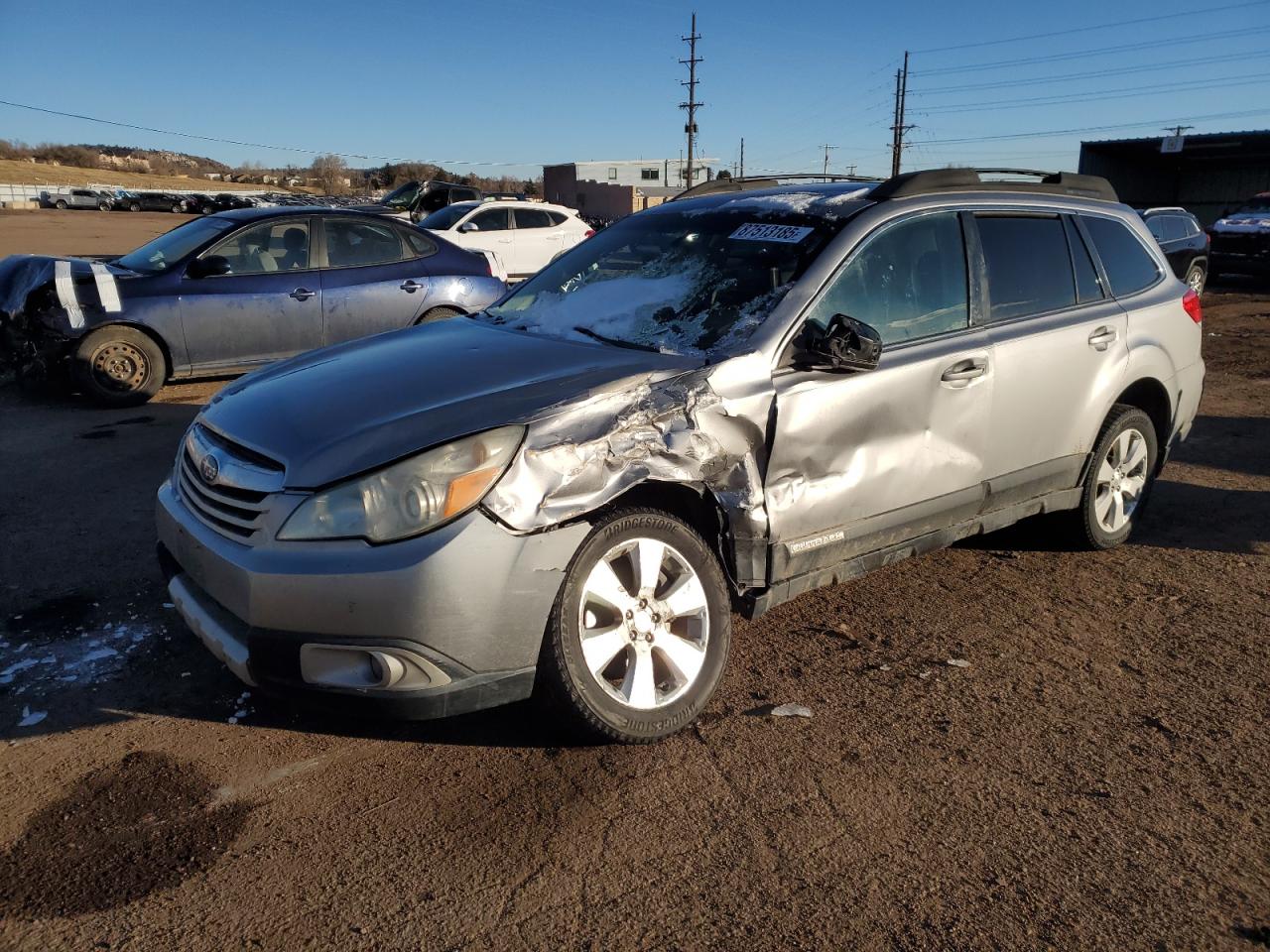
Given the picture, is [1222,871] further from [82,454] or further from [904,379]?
[82,454]

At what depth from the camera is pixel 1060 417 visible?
444 cm

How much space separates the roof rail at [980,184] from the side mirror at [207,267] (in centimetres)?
599

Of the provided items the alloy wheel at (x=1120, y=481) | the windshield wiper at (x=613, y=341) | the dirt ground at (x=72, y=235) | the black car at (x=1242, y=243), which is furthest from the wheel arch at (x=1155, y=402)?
the dirt ground at (x=72, y=235)

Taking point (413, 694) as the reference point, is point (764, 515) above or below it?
above

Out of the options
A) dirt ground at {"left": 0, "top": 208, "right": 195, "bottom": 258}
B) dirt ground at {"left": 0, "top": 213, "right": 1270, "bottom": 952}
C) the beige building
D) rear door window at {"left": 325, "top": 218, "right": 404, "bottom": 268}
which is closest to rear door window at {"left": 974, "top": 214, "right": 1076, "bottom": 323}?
dirt ground at {"left": 0, "top": 213, "right": 1270, "bottom": 952}

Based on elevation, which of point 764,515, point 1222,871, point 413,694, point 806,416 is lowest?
point 1222,871

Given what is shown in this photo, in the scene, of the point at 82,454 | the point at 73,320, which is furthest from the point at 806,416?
the point at 73,320

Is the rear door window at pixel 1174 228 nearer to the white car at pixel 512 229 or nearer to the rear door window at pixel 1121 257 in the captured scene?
the white car at pixel 512 229

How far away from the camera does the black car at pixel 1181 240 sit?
659 inches

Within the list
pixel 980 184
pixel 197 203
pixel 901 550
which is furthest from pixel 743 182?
pixel 197 203

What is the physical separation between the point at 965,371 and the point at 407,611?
2.51 metres

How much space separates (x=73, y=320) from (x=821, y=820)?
7.45 m

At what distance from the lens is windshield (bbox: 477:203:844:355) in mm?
3617

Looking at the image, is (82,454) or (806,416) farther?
(82,454)
